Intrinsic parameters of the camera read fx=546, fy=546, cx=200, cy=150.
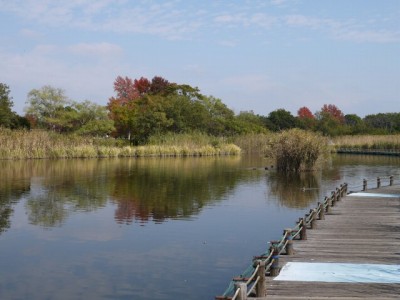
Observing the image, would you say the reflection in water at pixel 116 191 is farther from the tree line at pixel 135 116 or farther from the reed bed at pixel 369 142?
the reed bed at pixel 369 142

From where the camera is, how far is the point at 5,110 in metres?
55.2

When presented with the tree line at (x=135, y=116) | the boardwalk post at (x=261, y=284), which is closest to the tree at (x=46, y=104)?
the tree line at (x=135, y=116)

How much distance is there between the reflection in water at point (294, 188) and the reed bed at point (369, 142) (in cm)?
3357

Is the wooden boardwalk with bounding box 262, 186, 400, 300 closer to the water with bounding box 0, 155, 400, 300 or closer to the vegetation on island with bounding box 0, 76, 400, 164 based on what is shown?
the water with bounding box 0, 155, 400, 300

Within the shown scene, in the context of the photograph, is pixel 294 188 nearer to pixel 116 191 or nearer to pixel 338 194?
pixel 338 194

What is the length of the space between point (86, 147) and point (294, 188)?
28901 millimetres

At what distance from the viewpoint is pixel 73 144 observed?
50.0 m

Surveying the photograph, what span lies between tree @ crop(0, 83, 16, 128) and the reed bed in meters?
37.7

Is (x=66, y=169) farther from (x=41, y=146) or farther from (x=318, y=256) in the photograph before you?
(x=318, y=256)

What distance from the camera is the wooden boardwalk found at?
25.5 ft

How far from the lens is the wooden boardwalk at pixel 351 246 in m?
7.77

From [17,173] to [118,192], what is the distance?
433 inches

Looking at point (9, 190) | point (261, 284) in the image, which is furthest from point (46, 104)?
point (261, 284)

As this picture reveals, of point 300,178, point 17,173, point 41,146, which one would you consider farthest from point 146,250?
point 41,146
